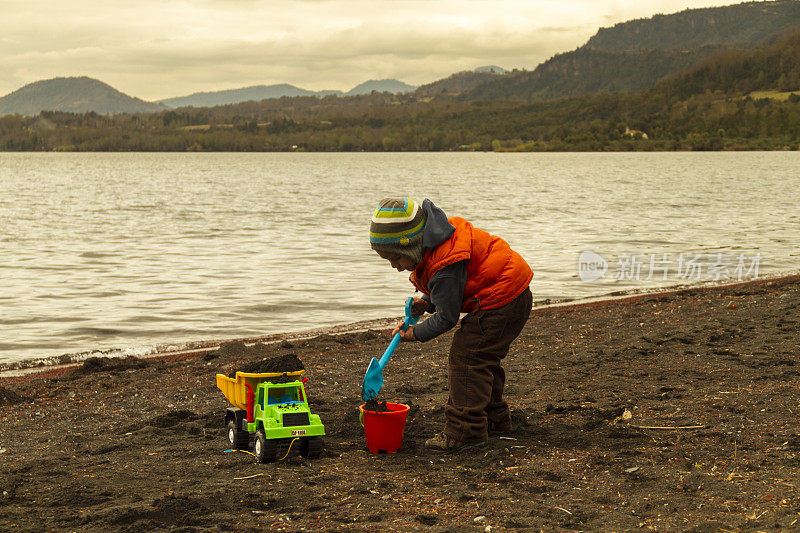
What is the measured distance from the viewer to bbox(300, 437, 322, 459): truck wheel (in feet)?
17.9

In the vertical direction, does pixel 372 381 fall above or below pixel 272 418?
above

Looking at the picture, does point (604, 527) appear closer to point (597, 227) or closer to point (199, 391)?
point (199, 391)

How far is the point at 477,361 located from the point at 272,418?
145 cm

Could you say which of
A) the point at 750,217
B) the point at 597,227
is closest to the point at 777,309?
the point at 597,227

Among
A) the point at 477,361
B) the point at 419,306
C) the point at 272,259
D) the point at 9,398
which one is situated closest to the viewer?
the point at 477,361

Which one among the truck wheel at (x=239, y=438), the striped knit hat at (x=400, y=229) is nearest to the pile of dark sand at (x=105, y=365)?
the truck wheel at (x=239, y=438)

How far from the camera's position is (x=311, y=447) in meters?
5.48

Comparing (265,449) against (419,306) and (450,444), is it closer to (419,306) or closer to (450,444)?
(450,444)

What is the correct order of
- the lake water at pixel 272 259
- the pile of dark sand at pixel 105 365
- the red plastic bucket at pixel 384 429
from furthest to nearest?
the lake water at pixel 272 259
the pile of dark sand at pixel 105 365
the red plastic bucket at pixel 384 429

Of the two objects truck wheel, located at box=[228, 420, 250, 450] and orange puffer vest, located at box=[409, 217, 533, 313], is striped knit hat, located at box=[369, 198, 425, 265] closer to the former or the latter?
orange puffer vest, located at box=[409, 217, 533, 313]

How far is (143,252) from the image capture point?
25188 mm

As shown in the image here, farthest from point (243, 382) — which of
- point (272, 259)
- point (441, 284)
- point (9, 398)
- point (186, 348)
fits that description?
point (272, 259)

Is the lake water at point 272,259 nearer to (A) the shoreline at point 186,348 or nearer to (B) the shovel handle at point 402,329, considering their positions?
(A) the shoreline at point 186,348

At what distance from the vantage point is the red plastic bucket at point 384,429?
5.55 meters
